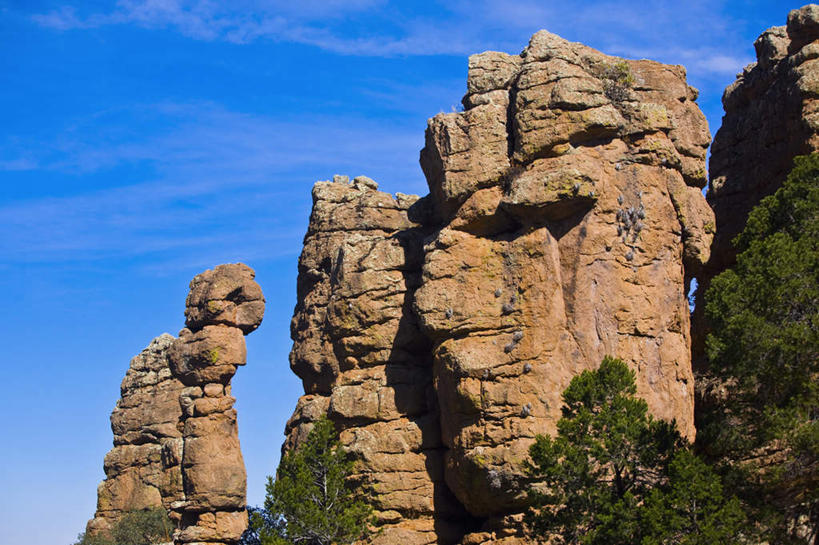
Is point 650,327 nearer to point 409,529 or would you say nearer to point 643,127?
point 643,127

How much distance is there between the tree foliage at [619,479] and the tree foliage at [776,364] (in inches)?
72.3

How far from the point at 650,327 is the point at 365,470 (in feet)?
49.0

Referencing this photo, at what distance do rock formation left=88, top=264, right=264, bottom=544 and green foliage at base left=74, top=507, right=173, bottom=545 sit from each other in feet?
3.16

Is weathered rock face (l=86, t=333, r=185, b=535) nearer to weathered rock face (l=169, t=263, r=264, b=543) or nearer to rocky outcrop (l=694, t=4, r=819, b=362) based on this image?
weathered rock face (l=169, t=263, r=264, b=543)

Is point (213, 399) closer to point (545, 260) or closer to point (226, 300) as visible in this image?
point (226, 300)

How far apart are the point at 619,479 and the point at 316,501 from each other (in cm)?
1648

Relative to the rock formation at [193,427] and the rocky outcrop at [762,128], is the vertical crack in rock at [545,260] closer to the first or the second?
the rocky outcrop at [762,128]

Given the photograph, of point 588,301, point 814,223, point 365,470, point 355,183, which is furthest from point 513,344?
point 355,183

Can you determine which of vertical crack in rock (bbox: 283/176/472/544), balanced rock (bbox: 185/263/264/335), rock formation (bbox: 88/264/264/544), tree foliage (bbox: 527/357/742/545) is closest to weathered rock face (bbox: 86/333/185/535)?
rock formation (bbox: 88/264/264/544)

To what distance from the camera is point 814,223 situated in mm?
40156

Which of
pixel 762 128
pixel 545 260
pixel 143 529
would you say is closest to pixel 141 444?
pixel 143 529

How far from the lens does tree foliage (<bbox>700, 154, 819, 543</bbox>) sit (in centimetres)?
3709

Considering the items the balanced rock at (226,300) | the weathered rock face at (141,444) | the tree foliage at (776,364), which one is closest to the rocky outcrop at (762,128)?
the tree foliage at (776,364)

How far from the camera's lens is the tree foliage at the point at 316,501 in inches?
1903
